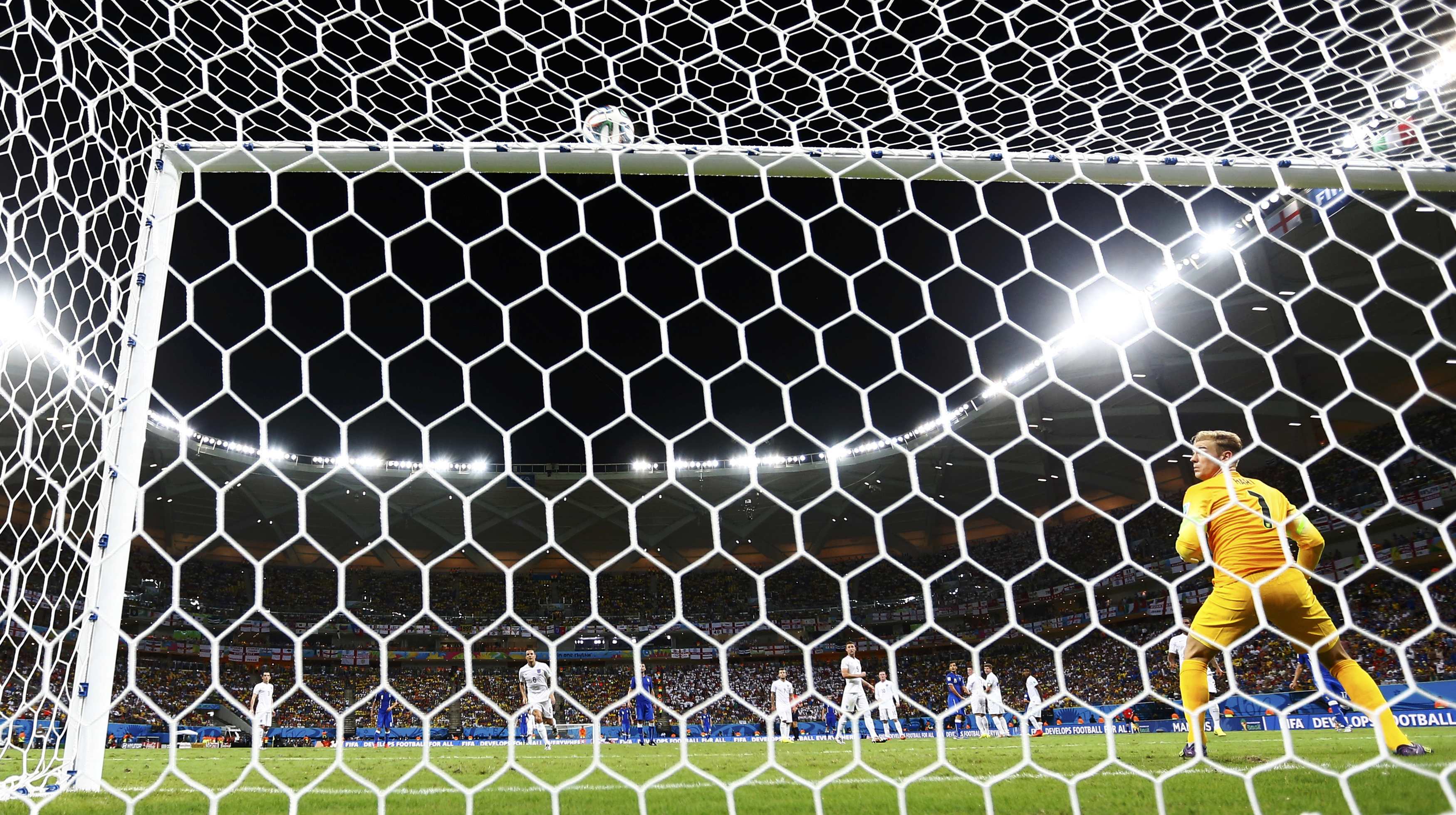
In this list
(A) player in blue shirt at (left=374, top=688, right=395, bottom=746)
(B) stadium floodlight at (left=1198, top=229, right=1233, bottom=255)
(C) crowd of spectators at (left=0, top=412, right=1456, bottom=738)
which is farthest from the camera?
(C) crowd of spectators at (left=0, top=412, right=1456, bottom=738)

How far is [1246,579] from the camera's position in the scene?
3.14 meters

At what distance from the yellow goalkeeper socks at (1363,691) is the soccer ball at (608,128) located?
326cm

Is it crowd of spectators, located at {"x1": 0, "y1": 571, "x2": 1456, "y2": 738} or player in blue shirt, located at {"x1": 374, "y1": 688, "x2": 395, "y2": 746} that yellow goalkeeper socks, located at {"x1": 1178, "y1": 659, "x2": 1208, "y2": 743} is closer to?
crowd of spectators, located at {"x1": 0, "y1": 571, "x2": 1456, "y2": 738}

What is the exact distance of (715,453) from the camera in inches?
904

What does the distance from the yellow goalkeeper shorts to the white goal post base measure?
148 cm

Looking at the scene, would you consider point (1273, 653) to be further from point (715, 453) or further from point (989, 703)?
point (715, 453)

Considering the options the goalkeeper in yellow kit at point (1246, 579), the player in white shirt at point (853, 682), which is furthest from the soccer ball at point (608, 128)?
the player in white shirt at point (853, 682)

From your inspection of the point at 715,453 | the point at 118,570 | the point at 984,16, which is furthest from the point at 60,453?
the point at 715,453

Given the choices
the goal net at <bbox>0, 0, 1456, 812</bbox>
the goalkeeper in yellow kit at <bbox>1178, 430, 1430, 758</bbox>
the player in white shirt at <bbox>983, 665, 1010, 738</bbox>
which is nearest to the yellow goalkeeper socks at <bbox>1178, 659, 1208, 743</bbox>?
the goalkeeper in yellow kit at <bbox>1178, 430, 1430, 758</bbox>

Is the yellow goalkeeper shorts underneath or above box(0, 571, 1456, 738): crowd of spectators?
above

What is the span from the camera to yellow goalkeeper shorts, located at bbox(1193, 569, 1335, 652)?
296 cm

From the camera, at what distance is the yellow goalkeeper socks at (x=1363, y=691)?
2906 millimetres

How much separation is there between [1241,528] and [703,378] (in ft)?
16.7

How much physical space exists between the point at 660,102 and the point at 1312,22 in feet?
8.47
